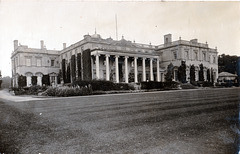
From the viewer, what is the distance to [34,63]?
47.2 m

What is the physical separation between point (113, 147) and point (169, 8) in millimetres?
7510

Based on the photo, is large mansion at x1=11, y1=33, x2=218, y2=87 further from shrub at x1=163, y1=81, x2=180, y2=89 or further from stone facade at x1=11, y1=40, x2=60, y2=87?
shrub at x1=163, y1=81, x2=180, y2=89

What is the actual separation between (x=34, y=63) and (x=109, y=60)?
1920 cm

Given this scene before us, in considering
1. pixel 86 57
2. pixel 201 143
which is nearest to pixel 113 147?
pixel 201 143

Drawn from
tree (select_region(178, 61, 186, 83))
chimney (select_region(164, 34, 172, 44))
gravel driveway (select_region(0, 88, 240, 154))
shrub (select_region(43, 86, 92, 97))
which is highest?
chimney (select_region(164, 34, 172, 44))

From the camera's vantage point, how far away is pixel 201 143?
4695 mm

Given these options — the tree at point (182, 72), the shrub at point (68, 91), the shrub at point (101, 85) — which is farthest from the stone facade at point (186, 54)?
the shrub at point (68, 91)

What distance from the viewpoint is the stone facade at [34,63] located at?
150 ft

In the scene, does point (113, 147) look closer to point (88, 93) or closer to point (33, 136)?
point (33, 136)

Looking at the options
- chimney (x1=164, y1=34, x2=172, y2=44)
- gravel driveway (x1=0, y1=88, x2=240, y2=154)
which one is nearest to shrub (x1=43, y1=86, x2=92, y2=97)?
gravel driveway (x1=0, y1=88, x2=240, y2=154)

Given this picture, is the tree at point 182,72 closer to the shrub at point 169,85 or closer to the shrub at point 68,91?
the shrub at point 169,85

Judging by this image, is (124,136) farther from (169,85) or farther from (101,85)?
(169,85)

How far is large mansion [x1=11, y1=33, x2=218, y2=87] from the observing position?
3838 cm

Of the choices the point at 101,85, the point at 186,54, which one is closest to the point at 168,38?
the point at 186,54
